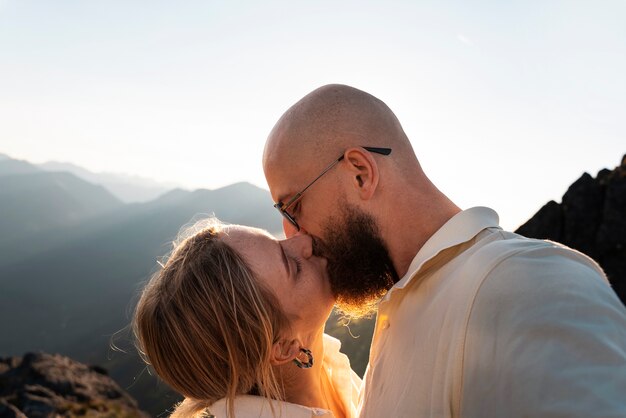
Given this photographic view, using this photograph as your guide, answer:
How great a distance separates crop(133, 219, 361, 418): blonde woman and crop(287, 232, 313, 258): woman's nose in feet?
0.03

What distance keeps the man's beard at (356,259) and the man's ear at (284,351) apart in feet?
1.84

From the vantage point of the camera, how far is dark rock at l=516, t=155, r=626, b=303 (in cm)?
2508

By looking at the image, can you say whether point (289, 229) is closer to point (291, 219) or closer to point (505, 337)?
point (291, 219)

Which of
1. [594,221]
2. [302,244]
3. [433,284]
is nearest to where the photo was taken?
[433,284]

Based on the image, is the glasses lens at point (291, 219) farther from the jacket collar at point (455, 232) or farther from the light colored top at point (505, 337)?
the light colored top at point (505, 337)

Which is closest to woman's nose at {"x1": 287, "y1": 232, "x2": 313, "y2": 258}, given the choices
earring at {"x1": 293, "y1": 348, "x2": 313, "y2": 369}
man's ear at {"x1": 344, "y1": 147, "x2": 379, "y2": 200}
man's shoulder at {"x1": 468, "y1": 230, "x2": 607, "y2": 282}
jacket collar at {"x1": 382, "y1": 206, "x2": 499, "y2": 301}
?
man's ear at {"x1": 344, "y1": 147, "x2": 379, "y2": 200}

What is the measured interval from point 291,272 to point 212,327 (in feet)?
2.42

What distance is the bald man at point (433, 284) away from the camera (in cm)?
197

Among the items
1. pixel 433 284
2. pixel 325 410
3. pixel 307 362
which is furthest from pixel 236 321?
pixel 433 284

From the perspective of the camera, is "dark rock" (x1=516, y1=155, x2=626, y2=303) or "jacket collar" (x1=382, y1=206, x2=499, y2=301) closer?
"jacket collar" (x1=382, y1=206, x2=499, y2=301)

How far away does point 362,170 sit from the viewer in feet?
12.2

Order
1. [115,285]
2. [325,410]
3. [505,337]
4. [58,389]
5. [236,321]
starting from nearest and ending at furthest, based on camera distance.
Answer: [505,337], [236,321], [325,410], [58,389], [115,285]

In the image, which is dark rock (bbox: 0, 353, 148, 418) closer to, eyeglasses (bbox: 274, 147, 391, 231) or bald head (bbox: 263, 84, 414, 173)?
eyeglasses (bbox: 274, 147, 391, 231)

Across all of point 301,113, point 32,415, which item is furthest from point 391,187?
point 32,415
